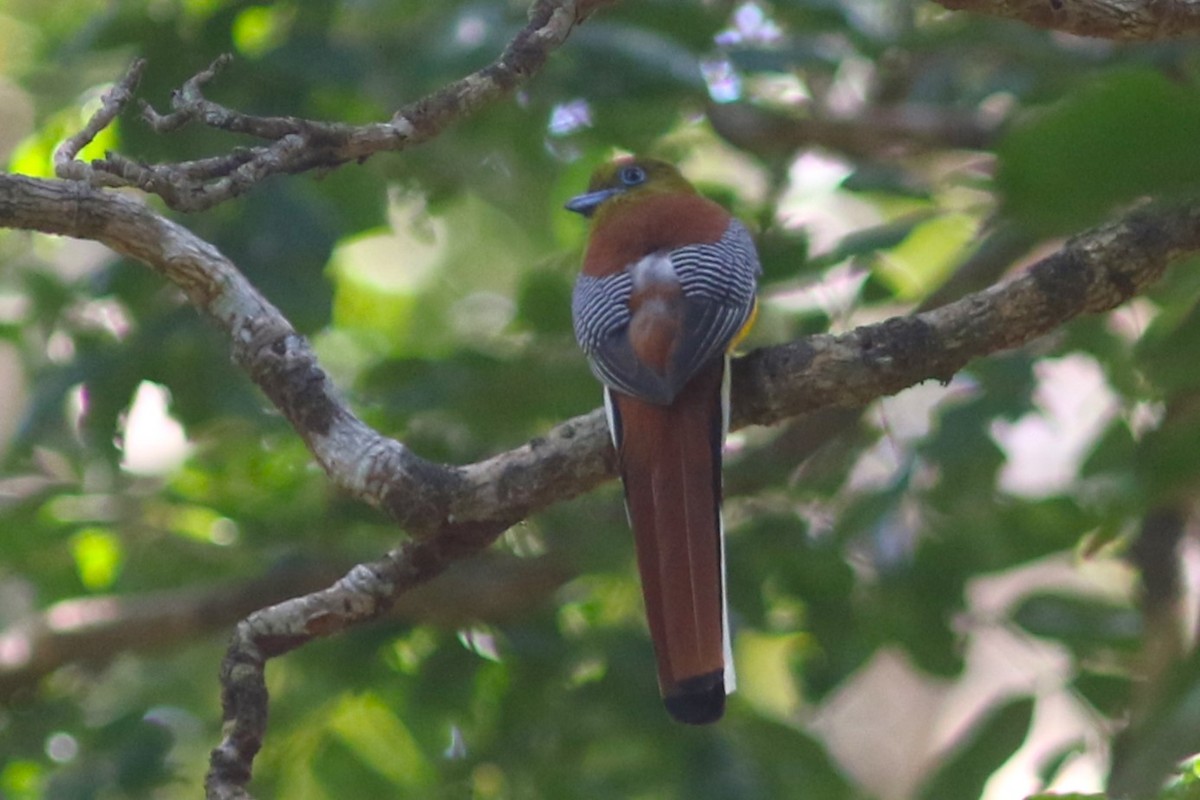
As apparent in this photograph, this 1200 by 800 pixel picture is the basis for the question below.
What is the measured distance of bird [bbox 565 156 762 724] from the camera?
2746 mm

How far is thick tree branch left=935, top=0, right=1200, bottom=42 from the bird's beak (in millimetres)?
1949

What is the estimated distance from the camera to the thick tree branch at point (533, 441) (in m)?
2.56

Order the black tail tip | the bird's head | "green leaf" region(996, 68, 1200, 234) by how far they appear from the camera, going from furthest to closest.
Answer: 1. the bird's head
2. the black tail tip
3. "green leaf" region(996, 68, 1200, 234)

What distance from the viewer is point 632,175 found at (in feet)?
14.8

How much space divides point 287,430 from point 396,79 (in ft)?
3.04

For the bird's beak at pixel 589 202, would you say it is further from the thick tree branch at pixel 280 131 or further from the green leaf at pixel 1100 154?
the green leaf at pixel 1100 154

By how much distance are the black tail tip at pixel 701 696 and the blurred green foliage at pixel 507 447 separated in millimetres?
632

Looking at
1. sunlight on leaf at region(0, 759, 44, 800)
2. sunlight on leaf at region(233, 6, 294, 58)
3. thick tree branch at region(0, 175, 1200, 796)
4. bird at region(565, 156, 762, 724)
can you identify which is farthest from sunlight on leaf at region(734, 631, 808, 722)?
sunlight on leaf at region(233, 6, 294, 58)

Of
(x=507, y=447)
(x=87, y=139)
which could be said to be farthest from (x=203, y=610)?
(x=87, y=139)

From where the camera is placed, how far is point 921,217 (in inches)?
139

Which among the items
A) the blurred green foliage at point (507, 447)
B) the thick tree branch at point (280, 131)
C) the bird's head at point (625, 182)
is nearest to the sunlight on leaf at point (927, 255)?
the blurred green foliage at point (507, 447)

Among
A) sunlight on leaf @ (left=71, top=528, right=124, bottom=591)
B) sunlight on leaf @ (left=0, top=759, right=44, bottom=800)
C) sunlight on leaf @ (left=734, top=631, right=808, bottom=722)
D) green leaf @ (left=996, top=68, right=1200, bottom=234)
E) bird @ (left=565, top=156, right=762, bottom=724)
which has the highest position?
green leaf @ (left=996, top=68, right=1200, bottom=234)

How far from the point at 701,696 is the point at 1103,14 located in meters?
1.35

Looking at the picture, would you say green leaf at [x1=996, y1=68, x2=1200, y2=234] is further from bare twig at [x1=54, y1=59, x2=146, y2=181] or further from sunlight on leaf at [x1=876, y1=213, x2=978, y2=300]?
sunlight on leaf at [x1=876, y1=213, x2=978, y2=300]
